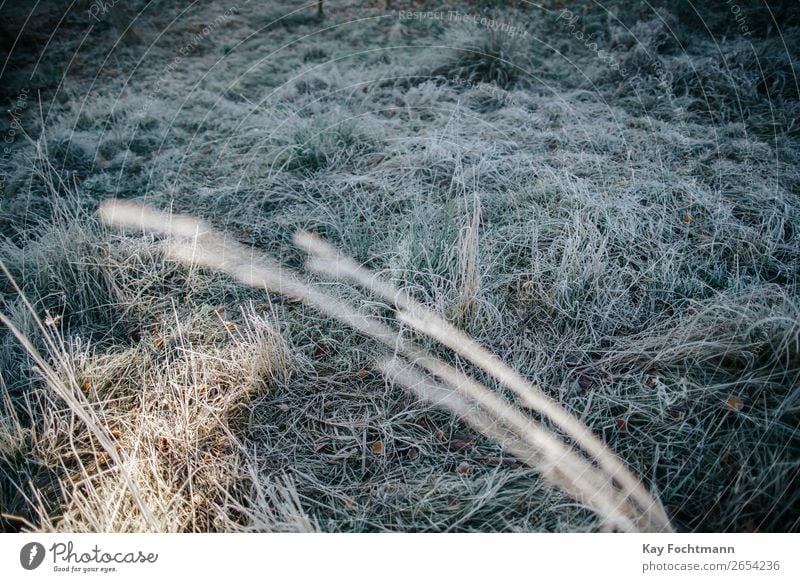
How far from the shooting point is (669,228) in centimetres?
223

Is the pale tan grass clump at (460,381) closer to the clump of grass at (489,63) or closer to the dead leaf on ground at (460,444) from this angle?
the dead leaf on ground at (460,444)

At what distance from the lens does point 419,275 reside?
6.66 feet

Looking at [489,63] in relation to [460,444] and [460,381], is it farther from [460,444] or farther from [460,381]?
[460,444]

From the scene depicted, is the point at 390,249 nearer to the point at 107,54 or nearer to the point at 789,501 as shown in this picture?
the point at 789,501

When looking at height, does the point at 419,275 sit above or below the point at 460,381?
above

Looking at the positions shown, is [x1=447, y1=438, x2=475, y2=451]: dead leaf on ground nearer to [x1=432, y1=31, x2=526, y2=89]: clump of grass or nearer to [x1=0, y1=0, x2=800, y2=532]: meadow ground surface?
[x1=0, y1=0, x2=800, y2=532]: meadow ground surface
